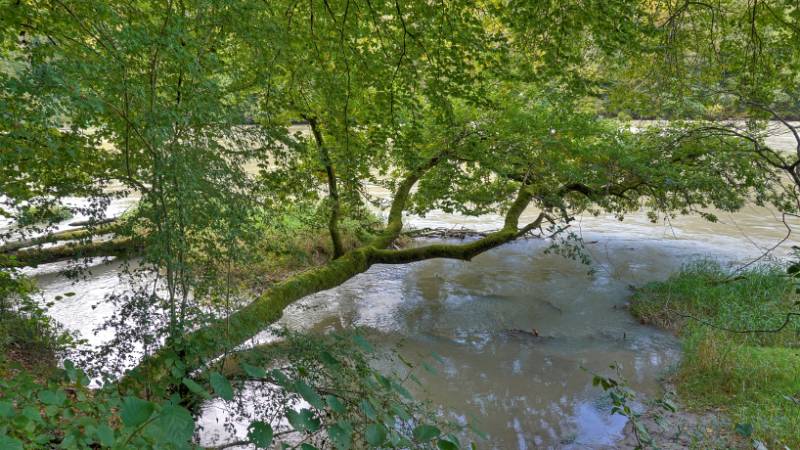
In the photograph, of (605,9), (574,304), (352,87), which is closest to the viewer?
(605,9)

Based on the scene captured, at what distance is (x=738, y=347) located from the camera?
19.7 ft

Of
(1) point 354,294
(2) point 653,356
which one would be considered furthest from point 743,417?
(1) point 354,294

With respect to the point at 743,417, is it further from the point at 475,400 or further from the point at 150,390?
the point at 150,390

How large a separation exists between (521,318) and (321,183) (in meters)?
3.79

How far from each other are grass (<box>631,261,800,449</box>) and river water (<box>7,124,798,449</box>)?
0.34 m

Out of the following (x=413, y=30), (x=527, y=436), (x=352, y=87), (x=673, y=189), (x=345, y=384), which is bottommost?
(x=527, y=436)

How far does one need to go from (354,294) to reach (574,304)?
11.3 feet

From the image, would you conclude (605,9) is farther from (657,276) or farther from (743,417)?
(657,276)

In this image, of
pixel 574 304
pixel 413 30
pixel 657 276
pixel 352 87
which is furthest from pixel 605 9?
pixel 657 276

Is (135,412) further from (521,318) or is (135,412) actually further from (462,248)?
(521,318)

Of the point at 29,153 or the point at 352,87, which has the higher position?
the point at 352,87

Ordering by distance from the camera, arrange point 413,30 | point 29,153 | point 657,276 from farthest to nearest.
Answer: point 657,276 → point 413,30 → point 29,153

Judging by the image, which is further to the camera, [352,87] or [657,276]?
[657,276]

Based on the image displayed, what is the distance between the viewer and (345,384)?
116 inches
